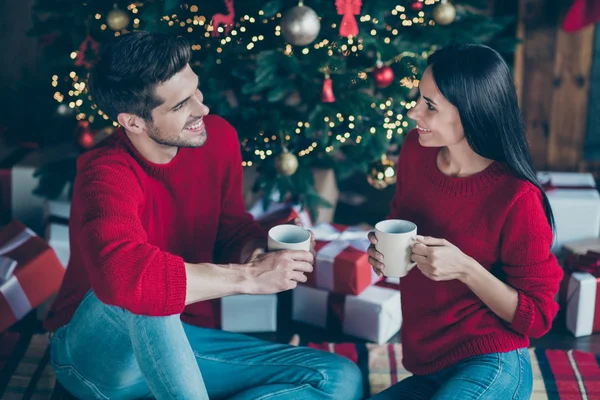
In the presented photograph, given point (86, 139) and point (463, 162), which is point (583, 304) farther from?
point (86, 139)

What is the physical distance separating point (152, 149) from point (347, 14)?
0.79m

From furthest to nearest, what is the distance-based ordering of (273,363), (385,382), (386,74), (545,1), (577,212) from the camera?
(545,1) < (577,212) < (386,74) < (385,382) < (273,363)

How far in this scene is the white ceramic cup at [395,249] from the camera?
1.44 metres

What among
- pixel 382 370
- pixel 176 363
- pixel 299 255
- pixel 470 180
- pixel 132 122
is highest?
pixel 132 122

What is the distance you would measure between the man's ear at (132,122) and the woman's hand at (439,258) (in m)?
0.72

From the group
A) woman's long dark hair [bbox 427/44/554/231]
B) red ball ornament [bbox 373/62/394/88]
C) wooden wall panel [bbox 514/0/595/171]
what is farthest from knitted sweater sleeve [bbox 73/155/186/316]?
wooden wall panel [bbox 514/0/595/171]

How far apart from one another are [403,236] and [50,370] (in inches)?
49.7

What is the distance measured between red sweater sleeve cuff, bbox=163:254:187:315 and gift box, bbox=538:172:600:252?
160 centimetres

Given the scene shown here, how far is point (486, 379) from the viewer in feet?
4.95

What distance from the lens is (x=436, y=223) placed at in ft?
5.32

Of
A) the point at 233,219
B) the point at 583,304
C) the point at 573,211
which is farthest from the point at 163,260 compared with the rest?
the point at 573,211

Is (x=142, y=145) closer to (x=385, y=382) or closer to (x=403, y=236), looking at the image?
(x=403, y=236)

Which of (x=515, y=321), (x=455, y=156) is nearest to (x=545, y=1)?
(x=455, y=156)

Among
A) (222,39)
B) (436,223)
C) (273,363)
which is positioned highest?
(222,39)
